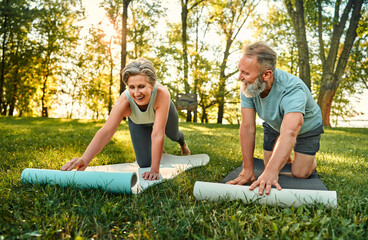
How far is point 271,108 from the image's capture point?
3.32 m

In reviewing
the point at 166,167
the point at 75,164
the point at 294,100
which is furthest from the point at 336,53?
the point at 75,164

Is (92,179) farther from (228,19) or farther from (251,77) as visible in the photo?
(228,19)

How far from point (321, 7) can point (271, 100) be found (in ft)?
49.6

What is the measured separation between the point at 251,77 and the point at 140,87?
4.06 feet

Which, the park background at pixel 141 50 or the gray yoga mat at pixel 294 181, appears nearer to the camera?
the gray yoga mat at pixel 294 181

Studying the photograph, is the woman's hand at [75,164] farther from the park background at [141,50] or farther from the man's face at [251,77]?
the park background at [141,50]

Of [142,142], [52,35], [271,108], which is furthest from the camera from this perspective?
[52,35]

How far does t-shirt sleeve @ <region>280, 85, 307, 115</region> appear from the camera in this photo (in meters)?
2.88

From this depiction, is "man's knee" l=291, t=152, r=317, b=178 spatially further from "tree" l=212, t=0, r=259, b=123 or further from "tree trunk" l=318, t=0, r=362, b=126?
"tree" l=212, t=0, r=259, b=123

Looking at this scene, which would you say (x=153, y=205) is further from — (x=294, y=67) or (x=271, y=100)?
(x=294, y=67)

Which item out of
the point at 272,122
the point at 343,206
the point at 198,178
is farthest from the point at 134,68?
the point at 343,206

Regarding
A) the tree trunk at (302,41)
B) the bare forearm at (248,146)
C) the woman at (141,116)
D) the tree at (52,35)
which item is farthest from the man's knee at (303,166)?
the tree at (52,35)

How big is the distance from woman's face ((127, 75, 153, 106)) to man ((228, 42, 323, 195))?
3.45 ft

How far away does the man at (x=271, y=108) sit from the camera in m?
2.67
